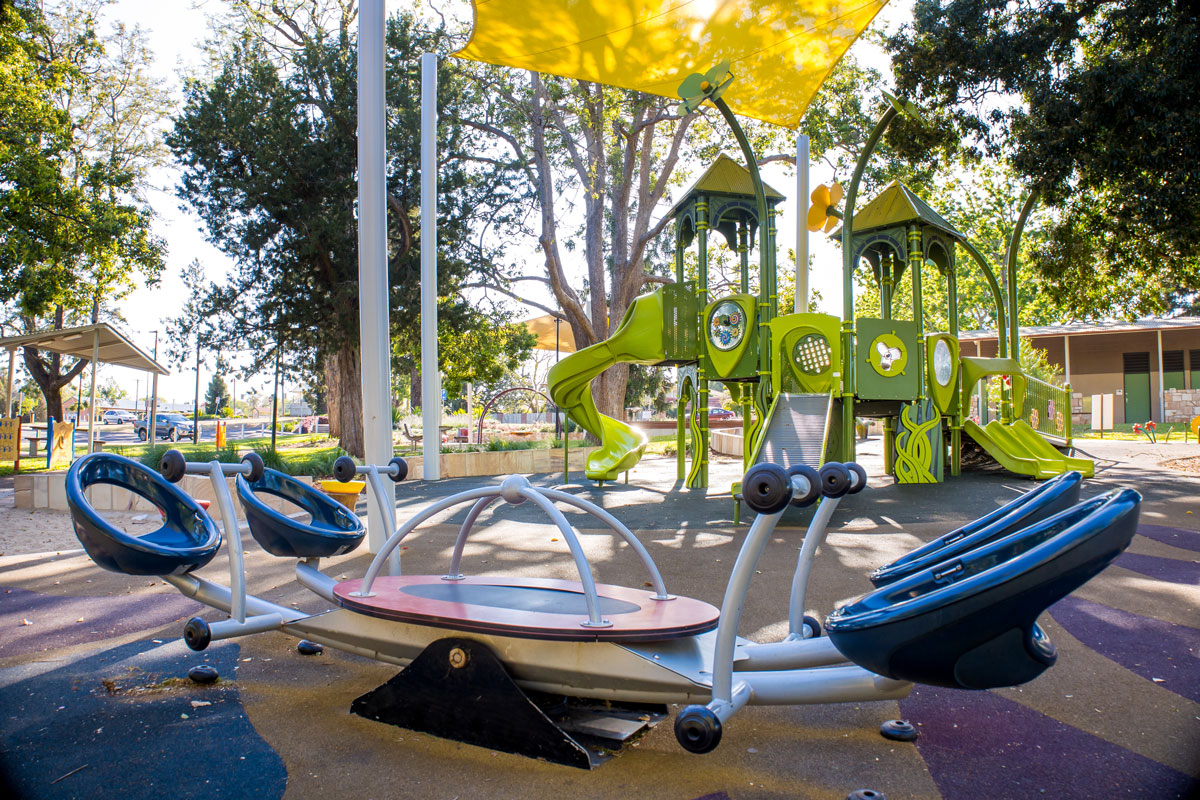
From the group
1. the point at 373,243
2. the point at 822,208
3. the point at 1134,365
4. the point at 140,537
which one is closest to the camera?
the point at 140,537

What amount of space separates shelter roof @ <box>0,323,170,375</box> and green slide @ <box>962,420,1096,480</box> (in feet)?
53.0

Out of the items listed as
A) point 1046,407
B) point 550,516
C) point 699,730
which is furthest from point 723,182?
point 699,730

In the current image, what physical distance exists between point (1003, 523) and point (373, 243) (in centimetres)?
559

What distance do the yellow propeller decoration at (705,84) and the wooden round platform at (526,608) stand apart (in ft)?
23.8

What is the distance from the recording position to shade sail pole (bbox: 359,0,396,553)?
636 centimetres

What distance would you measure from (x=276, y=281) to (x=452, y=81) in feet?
24.4

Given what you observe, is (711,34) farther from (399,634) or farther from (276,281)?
(276,281)

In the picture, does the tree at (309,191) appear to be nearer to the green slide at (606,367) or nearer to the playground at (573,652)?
the green slide at (606,367)

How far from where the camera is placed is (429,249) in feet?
34.6

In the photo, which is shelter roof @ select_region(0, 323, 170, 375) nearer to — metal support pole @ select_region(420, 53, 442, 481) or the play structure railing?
metal support pole @ select_region(420, 53, 442, 481)

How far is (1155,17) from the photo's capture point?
1062cm

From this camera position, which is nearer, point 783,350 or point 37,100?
point 783,350

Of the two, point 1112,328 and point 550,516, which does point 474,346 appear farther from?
point 1112,328

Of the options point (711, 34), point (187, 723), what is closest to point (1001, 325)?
point (711, 34)
